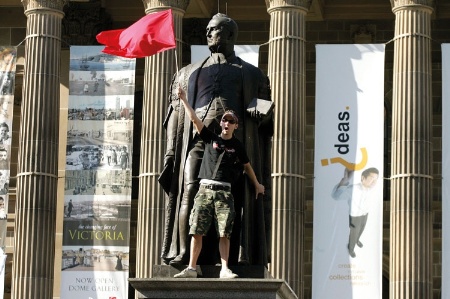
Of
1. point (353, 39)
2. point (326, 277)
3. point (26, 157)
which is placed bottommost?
point (326, 277)

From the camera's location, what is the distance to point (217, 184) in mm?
17359

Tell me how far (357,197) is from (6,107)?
10.8 metres

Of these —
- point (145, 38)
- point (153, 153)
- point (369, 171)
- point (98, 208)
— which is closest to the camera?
point (145, 38)

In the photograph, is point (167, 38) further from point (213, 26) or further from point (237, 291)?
point (237, 291)

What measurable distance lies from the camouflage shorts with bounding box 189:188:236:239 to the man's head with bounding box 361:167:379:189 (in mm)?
29036

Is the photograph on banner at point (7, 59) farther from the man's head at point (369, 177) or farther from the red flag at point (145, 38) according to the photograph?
the red flag at point (145, 38)

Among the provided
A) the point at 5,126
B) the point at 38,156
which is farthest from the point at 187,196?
the point at 5,126

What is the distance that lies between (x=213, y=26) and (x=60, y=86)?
33.8 meters

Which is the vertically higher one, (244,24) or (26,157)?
(244,24)

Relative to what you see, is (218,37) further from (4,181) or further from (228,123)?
(4,181)

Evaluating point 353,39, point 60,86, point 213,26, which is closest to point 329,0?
point 353,39

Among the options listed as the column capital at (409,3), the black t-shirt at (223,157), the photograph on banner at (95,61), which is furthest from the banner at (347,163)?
the black t-shirt at (223,157)

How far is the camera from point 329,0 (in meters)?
52.9

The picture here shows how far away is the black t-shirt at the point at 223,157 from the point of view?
17.4 metres
